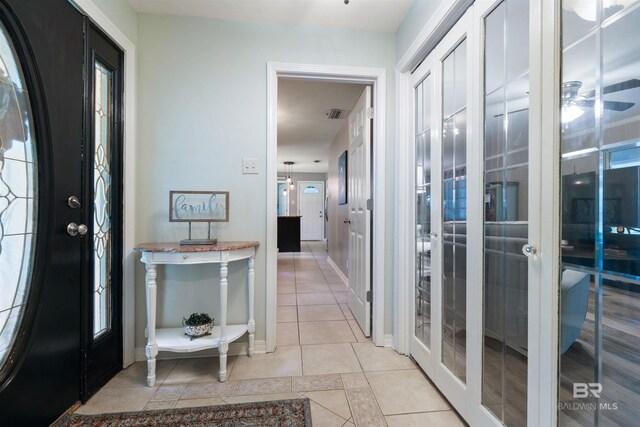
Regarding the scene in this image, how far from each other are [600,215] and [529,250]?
224 mm

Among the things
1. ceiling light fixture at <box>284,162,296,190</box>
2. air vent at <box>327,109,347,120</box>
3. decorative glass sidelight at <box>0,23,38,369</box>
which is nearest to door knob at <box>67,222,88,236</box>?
decorative glass sidelight at <box>0,23,38,369</box>

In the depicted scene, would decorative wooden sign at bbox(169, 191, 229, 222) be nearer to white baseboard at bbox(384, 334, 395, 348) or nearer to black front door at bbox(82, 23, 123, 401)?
black front door at bbox(82, 23, 123, 401)

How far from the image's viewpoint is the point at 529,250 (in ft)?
3.10

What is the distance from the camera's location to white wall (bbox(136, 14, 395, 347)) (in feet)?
6.14

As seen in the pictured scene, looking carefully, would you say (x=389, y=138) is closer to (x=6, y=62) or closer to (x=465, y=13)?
(x=465, y=13)

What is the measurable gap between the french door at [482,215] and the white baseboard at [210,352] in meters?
1.11

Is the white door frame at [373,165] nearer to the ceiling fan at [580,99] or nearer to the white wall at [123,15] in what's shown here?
the white wall at [123,15]

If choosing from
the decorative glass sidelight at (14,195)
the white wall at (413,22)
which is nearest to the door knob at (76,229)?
the decorative glass sidelight at (14,195)

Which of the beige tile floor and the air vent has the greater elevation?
the air vent

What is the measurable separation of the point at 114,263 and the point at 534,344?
217 cm

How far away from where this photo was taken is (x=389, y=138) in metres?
2.05

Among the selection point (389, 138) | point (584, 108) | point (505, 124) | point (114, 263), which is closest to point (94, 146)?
point (114, 263)

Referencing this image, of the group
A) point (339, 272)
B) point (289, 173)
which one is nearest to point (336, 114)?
point (339, 272)

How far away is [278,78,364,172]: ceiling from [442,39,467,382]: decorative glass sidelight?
1.31 metres
